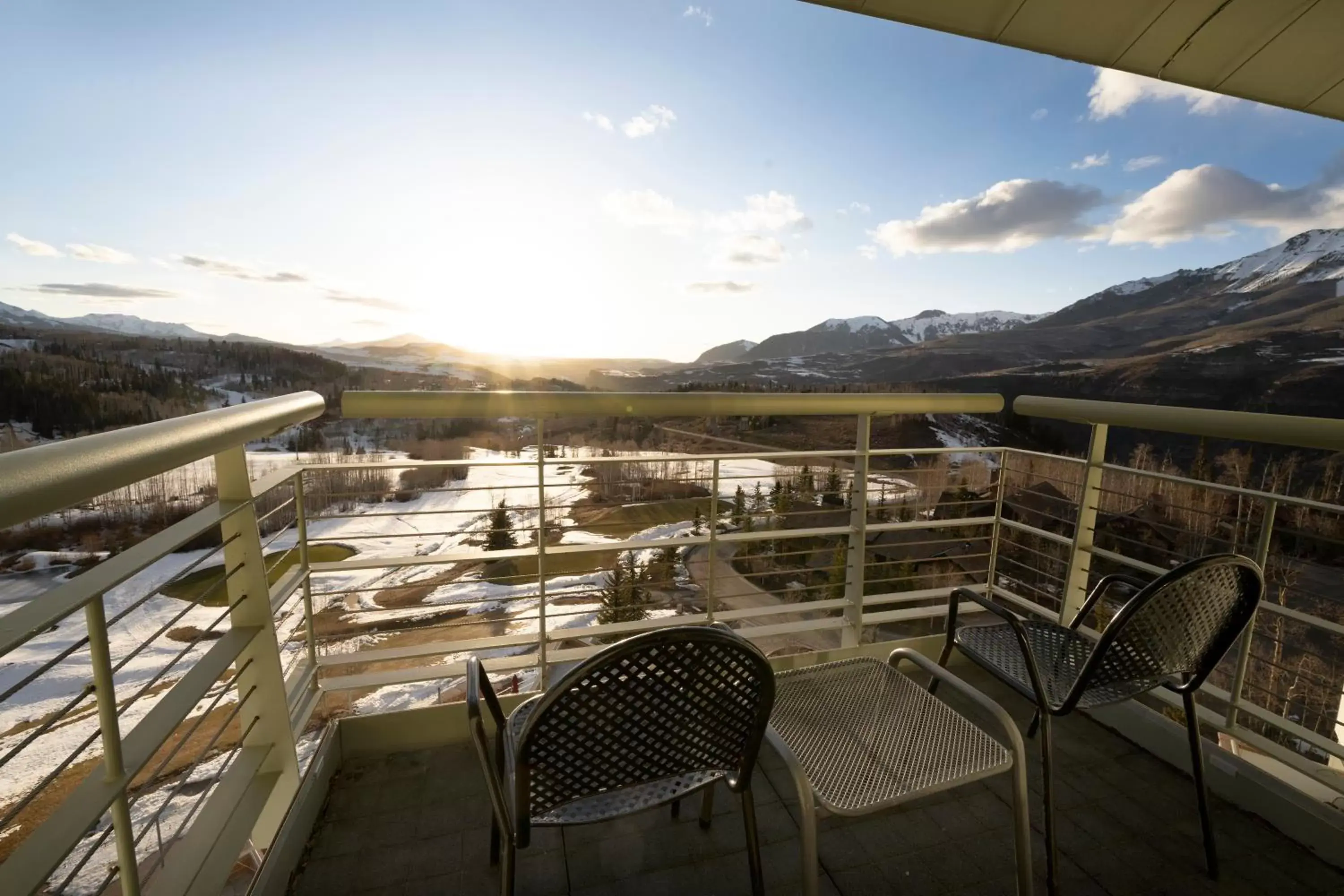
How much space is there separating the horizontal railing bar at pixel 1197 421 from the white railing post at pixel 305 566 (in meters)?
2.67

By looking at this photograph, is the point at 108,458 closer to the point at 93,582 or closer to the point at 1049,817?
the point at 93,582

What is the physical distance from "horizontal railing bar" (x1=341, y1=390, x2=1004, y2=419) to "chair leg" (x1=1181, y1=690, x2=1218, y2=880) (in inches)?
42.9

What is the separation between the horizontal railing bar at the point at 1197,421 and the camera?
4.69 feet

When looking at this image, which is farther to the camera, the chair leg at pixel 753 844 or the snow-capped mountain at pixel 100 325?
the snow-capped mountain at pixel 100 325

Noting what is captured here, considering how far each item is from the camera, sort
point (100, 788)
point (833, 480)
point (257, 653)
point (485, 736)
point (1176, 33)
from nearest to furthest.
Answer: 1. point (100, 788)
2. point (485, 736)
3. point (257, 653)
4. point (1176, 33)
5. point (833, 480)

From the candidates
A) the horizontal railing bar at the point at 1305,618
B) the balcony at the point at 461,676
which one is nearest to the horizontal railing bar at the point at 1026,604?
the balcony at the point at 461,676

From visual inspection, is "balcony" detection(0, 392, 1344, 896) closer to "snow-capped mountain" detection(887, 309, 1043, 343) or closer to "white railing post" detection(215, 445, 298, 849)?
"white railing post" detection(215, 445, 298, 849)

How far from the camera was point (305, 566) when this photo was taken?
1.84m

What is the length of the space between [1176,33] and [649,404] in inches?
86.0

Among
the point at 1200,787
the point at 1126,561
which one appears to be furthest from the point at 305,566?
the point at 1126,561

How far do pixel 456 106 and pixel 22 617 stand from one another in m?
6.59

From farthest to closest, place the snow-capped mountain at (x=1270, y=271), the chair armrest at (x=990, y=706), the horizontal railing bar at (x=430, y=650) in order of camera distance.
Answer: the snow-capped mountain at (x=1270, y=271)
the horizontal railing bar at (x=430, y=650)
the chair armrest at (x=990, y=706)

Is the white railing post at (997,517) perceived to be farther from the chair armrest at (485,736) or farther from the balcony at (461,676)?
the chair armrest at (485,736)

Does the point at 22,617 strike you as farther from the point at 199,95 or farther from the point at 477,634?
the point at 477,634
